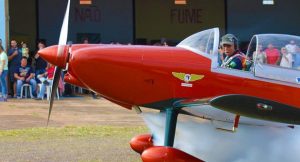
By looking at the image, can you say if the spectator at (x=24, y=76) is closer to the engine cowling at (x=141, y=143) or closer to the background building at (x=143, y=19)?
the background building at (x=143, y=19)

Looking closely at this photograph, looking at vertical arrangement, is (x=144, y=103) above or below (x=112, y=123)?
above

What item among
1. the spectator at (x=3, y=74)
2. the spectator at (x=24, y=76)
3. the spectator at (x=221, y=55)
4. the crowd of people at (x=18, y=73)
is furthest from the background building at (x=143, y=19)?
the spectator at (x=221, y=55)

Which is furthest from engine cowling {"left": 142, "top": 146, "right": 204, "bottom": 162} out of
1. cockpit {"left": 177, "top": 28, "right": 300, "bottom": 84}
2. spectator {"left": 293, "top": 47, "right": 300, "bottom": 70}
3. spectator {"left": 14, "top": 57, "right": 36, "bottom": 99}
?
spectator {"left": 14, "top": 57, "right": 36, "bottom": 99}

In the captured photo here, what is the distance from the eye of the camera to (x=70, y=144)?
1011cm

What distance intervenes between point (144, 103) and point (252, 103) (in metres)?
1.88

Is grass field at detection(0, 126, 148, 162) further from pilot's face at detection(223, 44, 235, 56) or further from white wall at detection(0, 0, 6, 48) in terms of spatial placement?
white wall at detection(0, 0, 6, 48)

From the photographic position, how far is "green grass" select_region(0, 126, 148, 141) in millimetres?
10984

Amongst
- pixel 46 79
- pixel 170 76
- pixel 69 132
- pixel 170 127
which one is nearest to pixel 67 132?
pixel 69 132

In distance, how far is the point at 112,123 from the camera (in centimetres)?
1316

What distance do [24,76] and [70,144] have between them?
26.5 ft

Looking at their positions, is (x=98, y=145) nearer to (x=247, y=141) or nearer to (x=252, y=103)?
(x=247, y=141)

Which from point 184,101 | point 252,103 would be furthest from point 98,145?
point 252,103

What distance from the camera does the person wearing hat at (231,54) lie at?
25.2ft

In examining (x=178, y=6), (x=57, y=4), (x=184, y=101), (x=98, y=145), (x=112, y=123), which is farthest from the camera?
(x=178, y=6)
